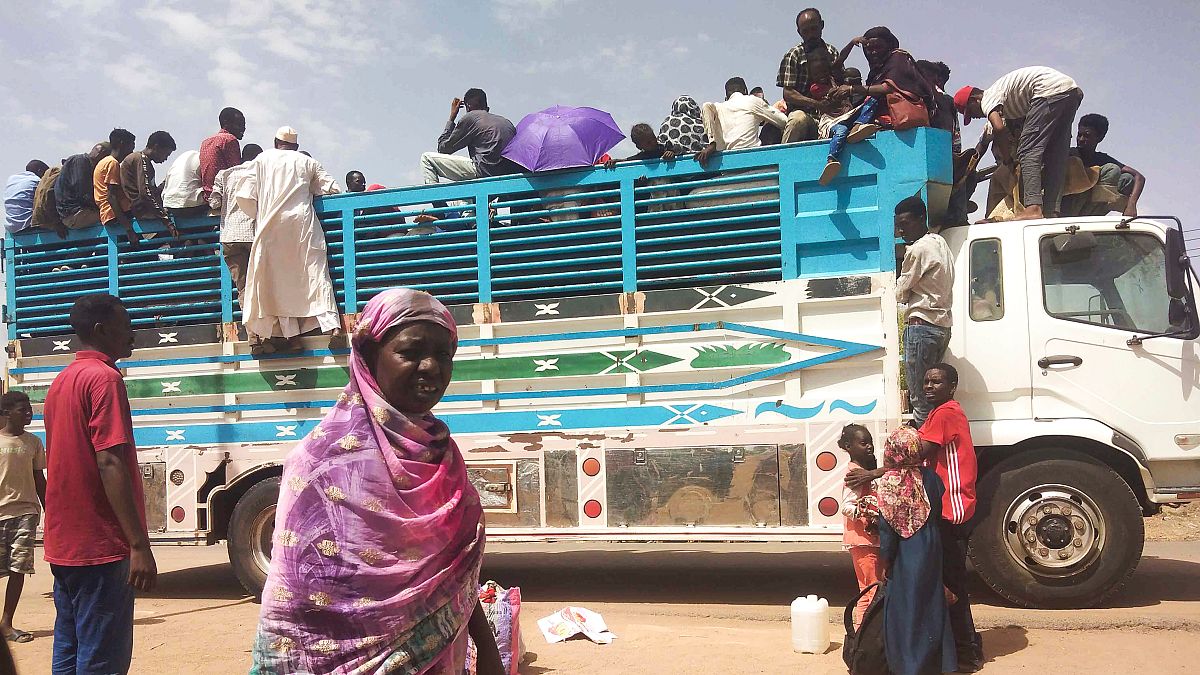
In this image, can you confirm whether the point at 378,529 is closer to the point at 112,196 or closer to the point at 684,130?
the point at 684,130

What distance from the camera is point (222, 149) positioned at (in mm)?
6887

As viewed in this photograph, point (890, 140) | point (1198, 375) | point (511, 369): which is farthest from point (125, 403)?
point (1198, 375)

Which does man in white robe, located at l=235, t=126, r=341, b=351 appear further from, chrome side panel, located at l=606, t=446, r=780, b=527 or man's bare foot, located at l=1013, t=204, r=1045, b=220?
man's bare foot, located at l=1013, t=204, r=1045, b=220

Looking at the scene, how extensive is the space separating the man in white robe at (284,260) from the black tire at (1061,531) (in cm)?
431

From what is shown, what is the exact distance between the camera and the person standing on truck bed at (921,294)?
17.5 feet

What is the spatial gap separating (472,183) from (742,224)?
1848mm

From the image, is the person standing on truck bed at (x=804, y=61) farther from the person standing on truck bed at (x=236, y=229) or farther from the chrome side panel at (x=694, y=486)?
the person standing on truck bed at (x=236, y=229)

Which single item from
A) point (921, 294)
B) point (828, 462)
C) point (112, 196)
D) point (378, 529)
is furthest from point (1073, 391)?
point (112, 196)

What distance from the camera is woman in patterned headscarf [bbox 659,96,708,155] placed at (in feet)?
19.2

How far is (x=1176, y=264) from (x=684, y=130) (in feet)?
9.79

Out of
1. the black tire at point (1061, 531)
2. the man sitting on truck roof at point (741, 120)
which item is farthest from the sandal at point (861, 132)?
the black tire at point (1061, 531)

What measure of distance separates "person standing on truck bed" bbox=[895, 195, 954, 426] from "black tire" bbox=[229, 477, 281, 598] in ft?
13.7

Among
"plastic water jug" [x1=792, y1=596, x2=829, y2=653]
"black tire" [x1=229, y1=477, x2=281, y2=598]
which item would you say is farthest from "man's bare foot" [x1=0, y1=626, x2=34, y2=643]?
"plastic water jug" [x1=792, y1=596, x2=829, y2=653]

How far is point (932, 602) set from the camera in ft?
14.0
